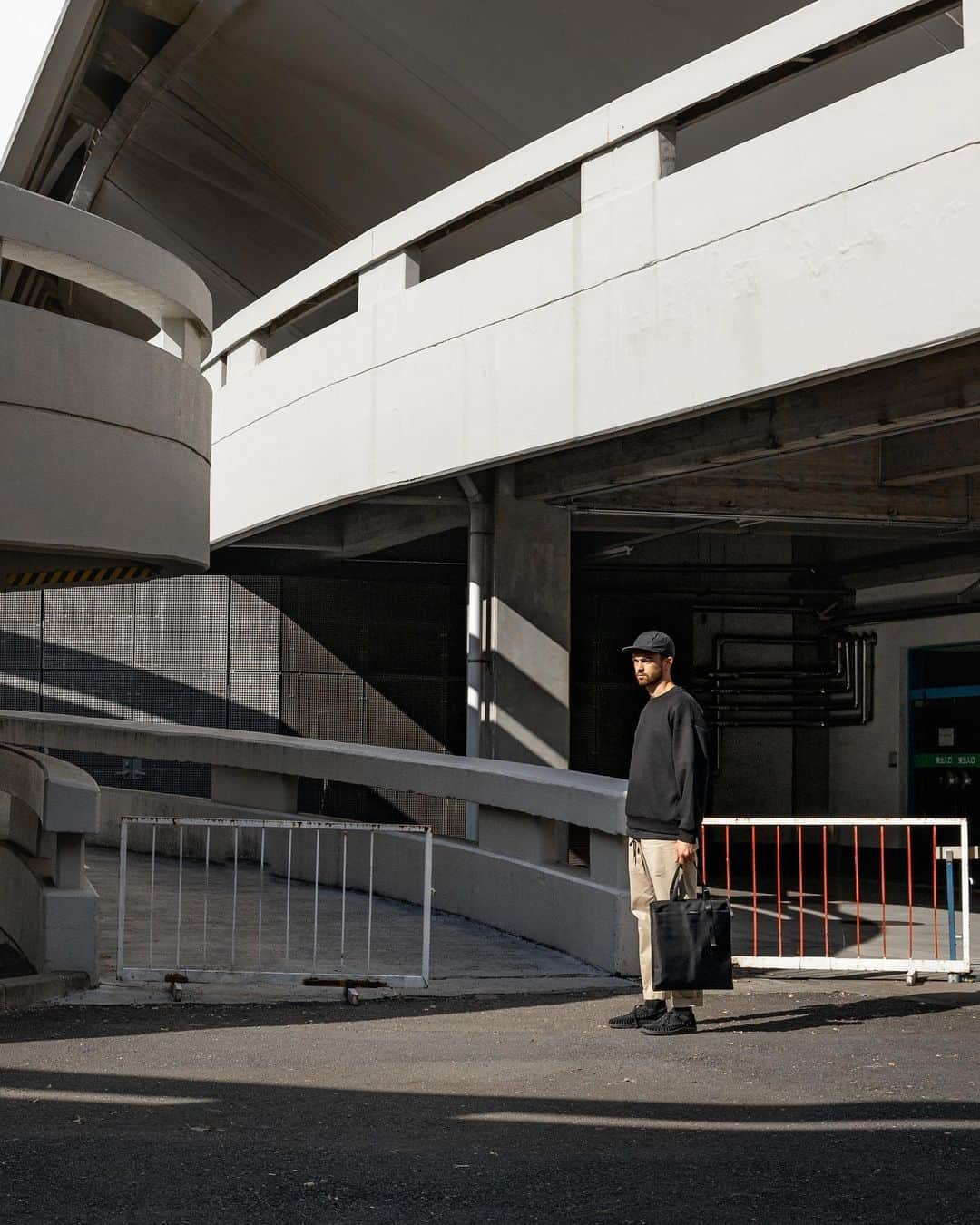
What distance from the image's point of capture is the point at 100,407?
10180 mm

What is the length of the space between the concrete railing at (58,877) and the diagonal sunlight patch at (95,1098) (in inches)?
100

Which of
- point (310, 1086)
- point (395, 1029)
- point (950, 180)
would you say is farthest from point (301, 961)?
point (950, 180)

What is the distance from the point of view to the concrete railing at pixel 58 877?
895cm

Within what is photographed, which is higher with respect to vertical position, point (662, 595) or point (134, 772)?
point (662, 595)

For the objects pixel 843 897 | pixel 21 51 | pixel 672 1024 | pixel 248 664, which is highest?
pixel 21 51

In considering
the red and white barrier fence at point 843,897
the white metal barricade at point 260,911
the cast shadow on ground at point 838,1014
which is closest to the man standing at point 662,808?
the cast shadow on ground at point 838,1014

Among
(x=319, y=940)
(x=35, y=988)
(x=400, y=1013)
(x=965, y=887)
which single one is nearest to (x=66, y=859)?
(x=35, y=988)

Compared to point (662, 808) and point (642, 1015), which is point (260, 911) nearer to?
point (642, 1015)

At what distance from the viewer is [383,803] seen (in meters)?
23.8

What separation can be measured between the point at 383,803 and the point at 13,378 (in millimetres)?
14879

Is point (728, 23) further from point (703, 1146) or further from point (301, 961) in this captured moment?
point (703, 1146)

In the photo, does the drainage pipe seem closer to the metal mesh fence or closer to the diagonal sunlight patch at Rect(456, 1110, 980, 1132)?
the metal mesh fence

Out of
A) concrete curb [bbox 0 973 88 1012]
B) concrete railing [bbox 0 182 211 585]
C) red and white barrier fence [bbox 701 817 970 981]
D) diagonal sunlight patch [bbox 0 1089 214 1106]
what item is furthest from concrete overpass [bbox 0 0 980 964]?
diagonal sunlight patch [bbox 0 1089 214 1106]

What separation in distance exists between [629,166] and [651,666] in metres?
5.61
